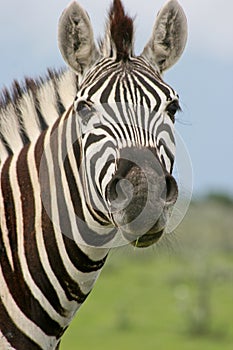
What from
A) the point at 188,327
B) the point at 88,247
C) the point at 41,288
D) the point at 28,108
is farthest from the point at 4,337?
the point at 188,327

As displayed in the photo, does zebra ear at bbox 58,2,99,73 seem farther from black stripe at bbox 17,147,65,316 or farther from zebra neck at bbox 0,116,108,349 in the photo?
black stripe at bbox 17,147,65,316

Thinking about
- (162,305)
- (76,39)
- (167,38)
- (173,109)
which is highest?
(76,39)

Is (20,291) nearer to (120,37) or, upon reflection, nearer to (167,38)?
(120,37)

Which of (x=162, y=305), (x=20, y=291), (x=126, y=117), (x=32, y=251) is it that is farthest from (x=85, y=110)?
(x=162, y=305)

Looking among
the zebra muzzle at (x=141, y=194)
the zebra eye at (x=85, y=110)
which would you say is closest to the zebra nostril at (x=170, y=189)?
the zebra muzzle at (x=141, y=194)

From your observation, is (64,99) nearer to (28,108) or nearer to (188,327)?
(28,108)

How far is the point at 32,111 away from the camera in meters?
6.34

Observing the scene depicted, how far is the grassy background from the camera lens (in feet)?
114

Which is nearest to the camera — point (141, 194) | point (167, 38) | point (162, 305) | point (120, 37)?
point (141, 194)

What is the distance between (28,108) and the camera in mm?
6371

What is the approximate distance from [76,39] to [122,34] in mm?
291

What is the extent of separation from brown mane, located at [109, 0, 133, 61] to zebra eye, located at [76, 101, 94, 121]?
0.39 meters

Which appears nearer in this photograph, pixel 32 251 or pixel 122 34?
pixel 122 34

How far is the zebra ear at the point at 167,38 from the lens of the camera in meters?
6.08
